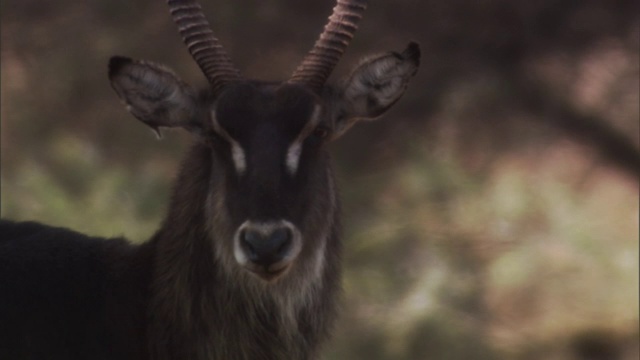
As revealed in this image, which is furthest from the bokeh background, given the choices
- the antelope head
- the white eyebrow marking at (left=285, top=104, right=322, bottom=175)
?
the white eyebrow marking at (left=285, top=104, right=322, bottom=175)

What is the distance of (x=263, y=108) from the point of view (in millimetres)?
6266

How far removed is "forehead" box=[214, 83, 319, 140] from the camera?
20.4 ft

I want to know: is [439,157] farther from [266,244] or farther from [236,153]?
[266,244]

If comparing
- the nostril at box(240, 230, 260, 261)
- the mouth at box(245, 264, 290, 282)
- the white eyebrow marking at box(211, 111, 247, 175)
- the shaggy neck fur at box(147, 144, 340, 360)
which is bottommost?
the shaggy neck fur at box(147, 144, 340, 360)

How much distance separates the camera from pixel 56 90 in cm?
1130

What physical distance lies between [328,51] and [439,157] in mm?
4166

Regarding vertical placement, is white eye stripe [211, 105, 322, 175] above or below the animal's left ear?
below

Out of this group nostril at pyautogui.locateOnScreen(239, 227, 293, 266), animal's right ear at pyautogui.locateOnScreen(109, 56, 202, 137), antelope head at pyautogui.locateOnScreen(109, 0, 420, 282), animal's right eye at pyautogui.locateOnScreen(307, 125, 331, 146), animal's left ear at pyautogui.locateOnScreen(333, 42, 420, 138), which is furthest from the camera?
animal's left ear at pyautogui.locateOnScreen(333, 42, 420, 138)

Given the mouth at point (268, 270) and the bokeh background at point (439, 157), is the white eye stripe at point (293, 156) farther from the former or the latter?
the bokeh background at point (439, 157)

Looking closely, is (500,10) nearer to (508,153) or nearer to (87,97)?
(508,153)

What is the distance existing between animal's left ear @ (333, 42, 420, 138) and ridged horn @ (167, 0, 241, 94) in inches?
20.9

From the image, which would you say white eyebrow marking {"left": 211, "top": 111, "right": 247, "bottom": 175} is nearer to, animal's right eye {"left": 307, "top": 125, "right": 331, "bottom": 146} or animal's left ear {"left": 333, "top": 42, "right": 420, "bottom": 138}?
animal's right eye {"left": 307, "top": 125, "right": 331, "bottom": 146}

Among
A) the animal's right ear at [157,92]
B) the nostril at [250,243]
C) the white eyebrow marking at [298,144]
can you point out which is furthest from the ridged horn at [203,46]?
the nostril at [250,243]

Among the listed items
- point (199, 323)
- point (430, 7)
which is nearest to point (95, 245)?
point (199, 323)
